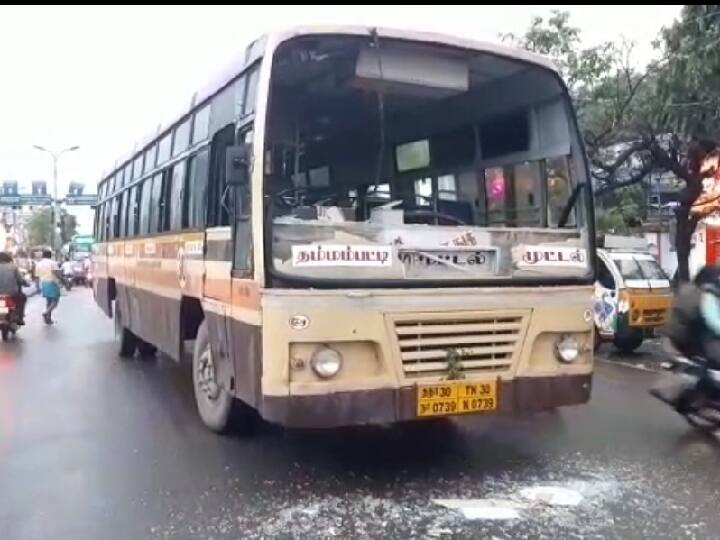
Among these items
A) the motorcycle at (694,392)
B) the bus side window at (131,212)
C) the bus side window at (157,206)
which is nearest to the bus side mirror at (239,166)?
the bus side window at (157,206)

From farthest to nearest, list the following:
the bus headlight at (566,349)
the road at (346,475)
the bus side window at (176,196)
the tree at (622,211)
Answer: the tree at (622,211) < the bus side window at (176,196) < the bus headlight at (566,349) < the road at (346,475)

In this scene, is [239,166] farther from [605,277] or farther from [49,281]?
[49,281]

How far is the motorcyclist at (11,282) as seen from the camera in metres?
15.4

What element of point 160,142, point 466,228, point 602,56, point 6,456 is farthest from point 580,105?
point 6,456

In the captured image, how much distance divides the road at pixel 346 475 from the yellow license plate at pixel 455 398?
1.66ft

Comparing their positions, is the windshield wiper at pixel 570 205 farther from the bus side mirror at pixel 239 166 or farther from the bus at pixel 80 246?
the bus at pixel 80 246

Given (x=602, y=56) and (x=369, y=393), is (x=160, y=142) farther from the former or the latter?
(x=602, y=56)

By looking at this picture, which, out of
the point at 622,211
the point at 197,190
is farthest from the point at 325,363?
the point at 622,211

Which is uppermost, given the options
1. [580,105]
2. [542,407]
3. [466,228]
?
[580,105]

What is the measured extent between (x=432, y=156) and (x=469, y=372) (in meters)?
2.12

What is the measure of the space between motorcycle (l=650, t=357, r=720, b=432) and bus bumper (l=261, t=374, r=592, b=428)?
214 cm

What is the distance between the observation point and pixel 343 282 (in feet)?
16.5

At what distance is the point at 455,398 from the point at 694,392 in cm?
277

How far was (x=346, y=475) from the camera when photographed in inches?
220
